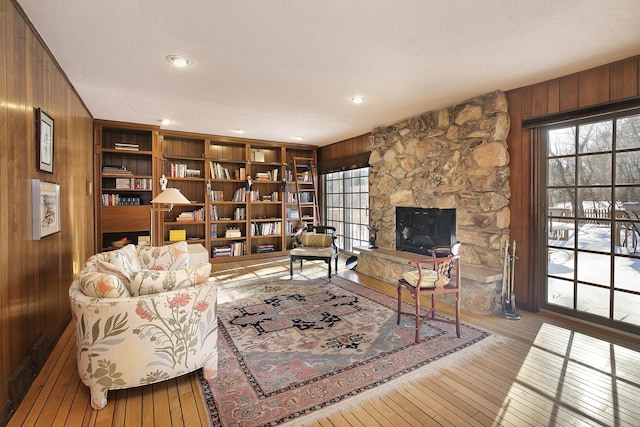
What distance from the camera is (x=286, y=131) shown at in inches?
219

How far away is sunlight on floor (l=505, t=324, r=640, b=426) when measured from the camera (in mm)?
1807

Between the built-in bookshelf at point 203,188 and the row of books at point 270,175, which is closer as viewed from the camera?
the built-in bookshelf at point 203,188

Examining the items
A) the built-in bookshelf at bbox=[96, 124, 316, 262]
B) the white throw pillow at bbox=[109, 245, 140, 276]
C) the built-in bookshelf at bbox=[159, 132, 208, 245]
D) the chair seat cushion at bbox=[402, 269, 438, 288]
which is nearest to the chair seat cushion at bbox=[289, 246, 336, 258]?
the built-in bookshelf at bbox=[96, 124, 316, 262]

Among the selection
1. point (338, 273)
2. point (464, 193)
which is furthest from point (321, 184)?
point (464, 193)

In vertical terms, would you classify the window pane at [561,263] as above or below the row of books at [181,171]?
below

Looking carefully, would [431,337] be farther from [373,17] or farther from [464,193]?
[373,17]

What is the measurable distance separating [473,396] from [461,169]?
2741 mm

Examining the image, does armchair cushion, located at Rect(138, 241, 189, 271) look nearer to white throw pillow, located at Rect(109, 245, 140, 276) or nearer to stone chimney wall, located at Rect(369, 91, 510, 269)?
white throw pillow, located at Rect(109, 245, 140, 276)

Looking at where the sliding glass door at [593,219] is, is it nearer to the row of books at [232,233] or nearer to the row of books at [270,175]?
the row of books at [270,175]

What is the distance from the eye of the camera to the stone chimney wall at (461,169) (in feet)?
11.6

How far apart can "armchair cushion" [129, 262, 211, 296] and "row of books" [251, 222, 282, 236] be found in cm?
435

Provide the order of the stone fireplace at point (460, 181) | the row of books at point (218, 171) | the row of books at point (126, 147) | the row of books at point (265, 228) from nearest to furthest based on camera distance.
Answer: the stone fireplace at point (460, 181), the row of books at point (126, 147), the row of books at point (218, 171), the row of books at point (265, 228)

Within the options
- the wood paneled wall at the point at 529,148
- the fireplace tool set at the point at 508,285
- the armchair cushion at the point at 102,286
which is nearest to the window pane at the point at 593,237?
the wood paneled wall at the point at 529,148

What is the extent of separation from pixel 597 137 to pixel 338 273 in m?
3.60
